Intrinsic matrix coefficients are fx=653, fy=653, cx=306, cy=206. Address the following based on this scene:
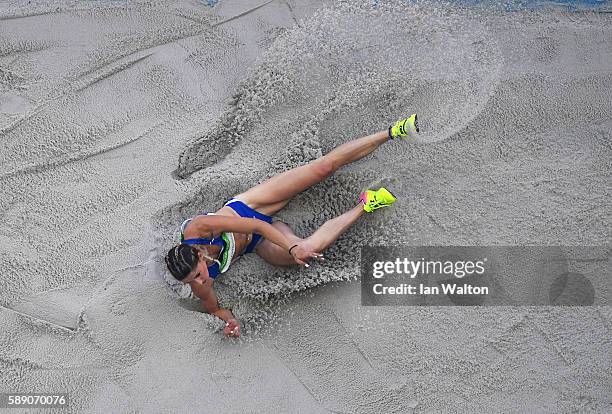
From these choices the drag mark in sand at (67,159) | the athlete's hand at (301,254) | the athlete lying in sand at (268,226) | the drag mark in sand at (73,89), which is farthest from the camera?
the drag mark in sand at (73,89)

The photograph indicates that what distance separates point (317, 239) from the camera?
3375 mm

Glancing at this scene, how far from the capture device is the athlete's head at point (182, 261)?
295 cm

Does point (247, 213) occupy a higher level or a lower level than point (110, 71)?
lower

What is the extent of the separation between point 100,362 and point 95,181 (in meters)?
1.04

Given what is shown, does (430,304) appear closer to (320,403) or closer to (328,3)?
(320,403)

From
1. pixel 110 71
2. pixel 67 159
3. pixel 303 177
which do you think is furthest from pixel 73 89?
pixel 303 177

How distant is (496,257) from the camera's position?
348 cm

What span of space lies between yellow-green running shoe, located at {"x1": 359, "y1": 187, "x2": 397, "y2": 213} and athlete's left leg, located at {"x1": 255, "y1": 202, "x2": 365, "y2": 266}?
0.13 ft

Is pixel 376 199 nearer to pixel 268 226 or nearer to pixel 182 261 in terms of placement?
pixel 268 226

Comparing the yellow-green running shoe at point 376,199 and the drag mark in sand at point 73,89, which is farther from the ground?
the drag mark in sand at point 73,89

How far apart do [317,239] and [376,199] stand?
0.38 meters

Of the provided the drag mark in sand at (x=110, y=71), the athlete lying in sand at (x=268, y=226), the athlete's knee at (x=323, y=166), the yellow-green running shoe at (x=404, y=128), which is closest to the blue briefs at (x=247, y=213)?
the athlete lying in sand at (x=268, y=226)

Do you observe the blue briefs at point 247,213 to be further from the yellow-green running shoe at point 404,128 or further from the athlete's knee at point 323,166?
the yellow-green running shoe at point 404,128

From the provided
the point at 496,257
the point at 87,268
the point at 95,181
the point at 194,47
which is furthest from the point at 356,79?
the point at 87,268
